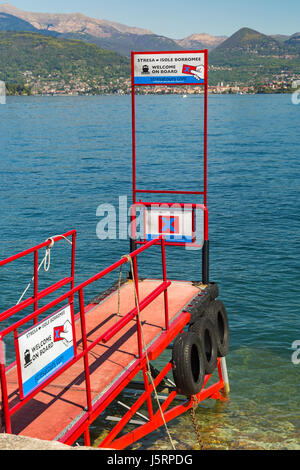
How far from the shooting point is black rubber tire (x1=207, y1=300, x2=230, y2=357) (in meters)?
11.5

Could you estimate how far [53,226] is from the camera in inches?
1217

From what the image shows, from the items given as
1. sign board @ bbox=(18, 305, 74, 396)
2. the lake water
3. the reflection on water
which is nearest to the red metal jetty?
sign board @ bbox=(18, 305, 74, 396)

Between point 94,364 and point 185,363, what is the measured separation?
173 centimetres

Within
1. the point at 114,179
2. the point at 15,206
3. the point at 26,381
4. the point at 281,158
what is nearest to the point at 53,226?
the point at 15,206

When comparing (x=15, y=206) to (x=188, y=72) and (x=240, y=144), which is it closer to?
(x=188, y=72)

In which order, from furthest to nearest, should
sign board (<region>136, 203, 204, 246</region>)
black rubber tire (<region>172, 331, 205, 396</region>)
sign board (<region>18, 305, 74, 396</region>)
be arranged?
sign board (<region>136, 203, 204, 246</region>), black rubber tire (<region>172, 331, 205, 396</region>), sign board (<region>18, 305, 74, 396</region>)

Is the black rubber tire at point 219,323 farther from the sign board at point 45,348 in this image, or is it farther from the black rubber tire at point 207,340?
the sign board at point 45,348

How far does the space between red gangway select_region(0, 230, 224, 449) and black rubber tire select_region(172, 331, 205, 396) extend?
223 millimetres

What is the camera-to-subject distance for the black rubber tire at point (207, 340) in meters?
10.4

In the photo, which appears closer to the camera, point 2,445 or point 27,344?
point 2,445

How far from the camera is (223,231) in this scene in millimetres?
29234

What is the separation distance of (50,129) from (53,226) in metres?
65.7

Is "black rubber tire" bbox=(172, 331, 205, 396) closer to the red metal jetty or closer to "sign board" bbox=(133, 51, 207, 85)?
the red metal jetty

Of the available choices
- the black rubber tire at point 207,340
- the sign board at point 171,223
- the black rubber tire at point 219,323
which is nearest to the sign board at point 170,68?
the sign board at point 171,223
